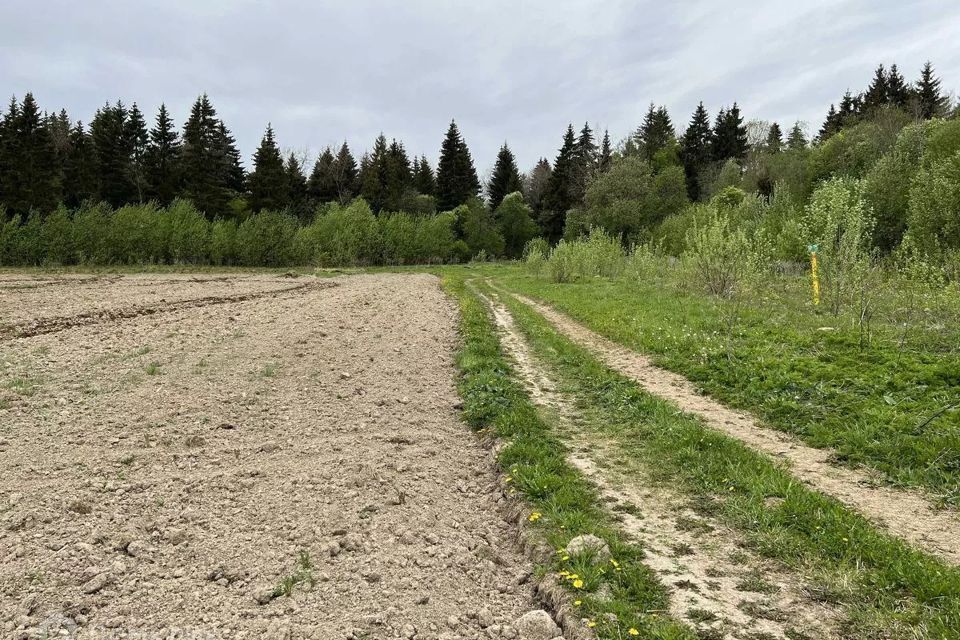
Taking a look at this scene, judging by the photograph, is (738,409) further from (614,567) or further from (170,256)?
(170,256)

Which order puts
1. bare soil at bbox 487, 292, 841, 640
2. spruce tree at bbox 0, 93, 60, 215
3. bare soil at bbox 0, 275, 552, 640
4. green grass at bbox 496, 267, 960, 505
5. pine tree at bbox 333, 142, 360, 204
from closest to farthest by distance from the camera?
bare soil at bbox 487, 292, 841, 640
bare soil at bbox 0, 275, 552, 640
green grass at bbox 496, 267, 960, 505
spruce tree at bbox 0, 93, 60, 215
pine tree at bbox 333, 142, 360, 204

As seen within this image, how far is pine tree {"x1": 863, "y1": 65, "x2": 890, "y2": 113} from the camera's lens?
67.7m

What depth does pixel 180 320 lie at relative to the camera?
1407cm

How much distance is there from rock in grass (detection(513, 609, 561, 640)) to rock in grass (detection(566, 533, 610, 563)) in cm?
64

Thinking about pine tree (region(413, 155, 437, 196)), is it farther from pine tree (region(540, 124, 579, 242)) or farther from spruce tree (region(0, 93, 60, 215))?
spruce tree (region(0, 93, 60, 215))

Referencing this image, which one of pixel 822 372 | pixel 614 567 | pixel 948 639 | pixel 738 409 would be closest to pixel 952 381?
pixel 822 372

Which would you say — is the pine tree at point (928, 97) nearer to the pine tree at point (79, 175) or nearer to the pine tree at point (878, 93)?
the pine tree at point (878, 93)

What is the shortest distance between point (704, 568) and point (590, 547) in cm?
83

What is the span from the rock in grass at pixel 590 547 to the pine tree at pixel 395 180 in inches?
2940

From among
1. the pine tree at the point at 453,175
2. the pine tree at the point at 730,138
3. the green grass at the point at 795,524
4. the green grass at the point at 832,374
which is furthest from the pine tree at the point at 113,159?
the pine tree at the point at 730,138

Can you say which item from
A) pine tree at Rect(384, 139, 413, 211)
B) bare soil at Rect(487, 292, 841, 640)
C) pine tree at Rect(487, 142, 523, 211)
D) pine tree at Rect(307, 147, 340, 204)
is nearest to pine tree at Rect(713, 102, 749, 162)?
pine tree at Rect(487, 142, 523, 211)

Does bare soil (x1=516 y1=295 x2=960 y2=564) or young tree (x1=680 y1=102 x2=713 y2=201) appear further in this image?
young tree (x1=680 y1=102 x2=713 y2=201)

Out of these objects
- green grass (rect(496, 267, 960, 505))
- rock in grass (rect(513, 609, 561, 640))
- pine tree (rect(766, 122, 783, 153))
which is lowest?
rock in grass (rect(513, 609, 561, 640))

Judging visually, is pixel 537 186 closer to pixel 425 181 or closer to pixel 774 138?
pixel 425 181
